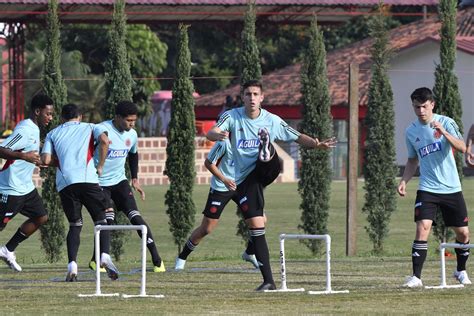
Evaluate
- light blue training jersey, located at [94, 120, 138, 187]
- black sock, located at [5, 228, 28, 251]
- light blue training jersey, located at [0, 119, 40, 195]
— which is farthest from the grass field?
light blue training jersey, located at [94, 120, 138, 187]

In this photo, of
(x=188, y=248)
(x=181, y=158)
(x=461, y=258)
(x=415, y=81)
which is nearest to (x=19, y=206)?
(x=188, y=248)

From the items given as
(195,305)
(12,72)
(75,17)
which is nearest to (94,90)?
(12,72)

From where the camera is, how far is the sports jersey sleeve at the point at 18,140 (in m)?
15.1

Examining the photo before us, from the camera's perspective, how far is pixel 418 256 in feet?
44.9

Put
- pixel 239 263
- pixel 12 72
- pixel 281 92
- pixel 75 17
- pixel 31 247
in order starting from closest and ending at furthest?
pixel 239 263 < pixel 31 247 < pixel 75 17 < pixel 12 72 < pixel 281 92

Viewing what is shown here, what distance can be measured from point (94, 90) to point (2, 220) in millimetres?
49369

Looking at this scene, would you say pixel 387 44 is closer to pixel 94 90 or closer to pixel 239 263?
pixel 239 263

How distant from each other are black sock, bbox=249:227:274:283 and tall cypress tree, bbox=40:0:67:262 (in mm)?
6234

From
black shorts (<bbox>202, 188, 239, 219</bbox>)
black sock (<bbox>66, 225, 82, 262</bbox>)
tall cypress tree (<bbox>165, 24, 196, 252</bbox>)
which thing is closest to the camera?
black sock (<bbox>66, 225, 82, 262</bbox>)

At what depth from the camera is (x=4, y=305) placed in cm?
1202

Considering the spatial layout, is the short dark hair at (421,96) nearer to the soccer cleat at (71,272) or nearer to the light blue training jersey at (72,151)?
the light blue training jersey at (72,151)

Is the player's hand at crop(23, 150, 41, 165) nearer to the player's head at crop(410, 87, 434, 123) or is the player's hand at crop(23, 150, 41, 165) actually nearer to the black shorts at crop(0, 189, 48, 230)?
the black shorts at crop(0, 189, 48, 230)

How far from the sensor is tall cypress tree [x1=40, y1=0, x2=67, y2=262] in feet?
62.6

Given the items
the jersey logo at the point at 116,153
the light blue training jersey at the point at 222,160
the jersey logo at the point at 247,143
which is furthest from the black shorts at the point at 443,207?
the jersey logo at the point at 116,153
